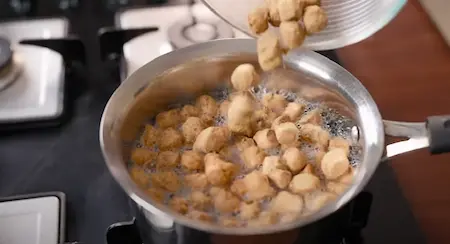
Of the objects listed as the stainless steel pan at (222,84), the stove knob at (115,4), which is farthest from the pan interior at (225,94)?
the stove knob at (115,4)

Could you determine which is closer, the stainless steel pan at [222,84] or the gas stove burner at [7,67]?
the stainless steel pan at [222,84]

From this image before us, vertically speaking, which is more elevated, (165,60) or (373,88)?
(165,60)

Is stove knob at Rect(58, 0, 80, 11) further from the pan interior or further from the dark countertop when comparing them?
the pan interior

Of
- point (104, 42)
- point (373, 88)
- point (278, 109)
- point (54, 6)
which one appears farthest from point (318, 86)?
point (54, 6)

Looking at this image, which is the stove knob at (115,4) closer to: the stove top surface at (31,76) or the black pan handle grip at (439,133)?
the stove top surface at (31,76)

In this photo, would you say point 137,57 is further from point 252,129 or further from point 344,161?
point 344,161

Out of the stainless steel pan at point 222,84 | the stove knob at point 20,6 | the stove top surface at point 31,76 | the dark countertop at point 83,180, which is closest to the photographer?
the stainless steel pan at point 222,84

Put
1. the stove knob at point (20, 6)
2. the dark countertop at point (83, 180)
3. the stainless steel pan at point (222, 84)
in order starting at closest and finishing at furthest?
the stainless steel pan at point (222, 84) → the dark countertop at point (83, 180) → the stove knob at point (20, 6)

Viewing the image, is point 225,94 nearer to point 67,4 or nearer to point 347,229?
point 347,229
